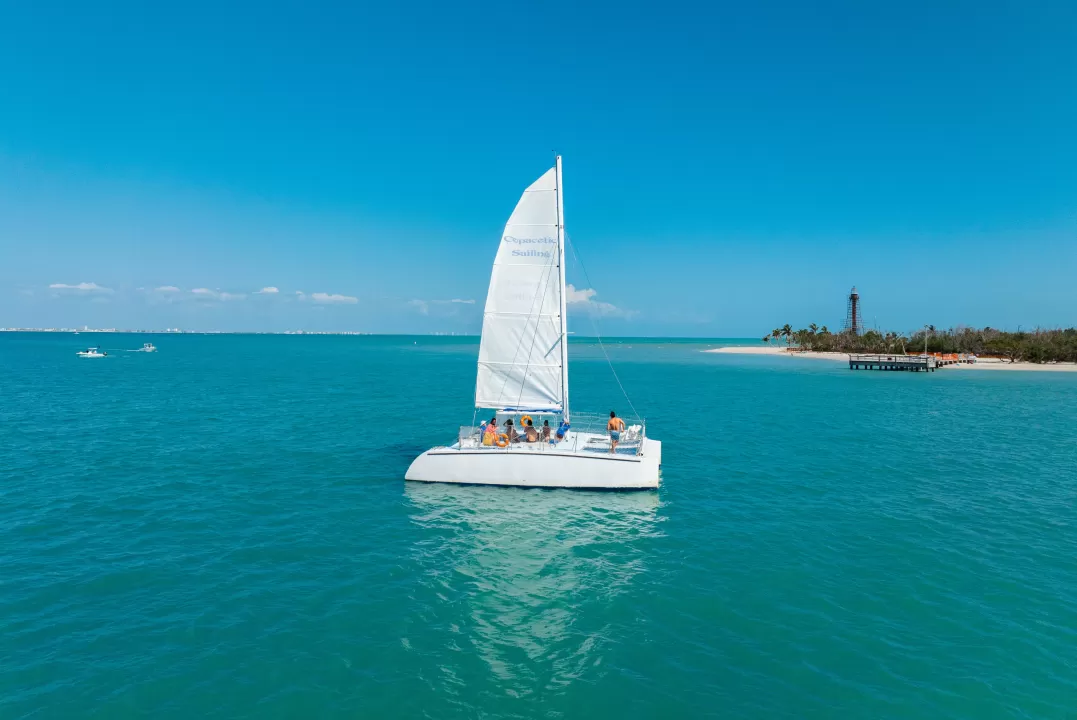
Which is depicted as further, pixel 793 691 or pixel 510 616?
pixel 510 616

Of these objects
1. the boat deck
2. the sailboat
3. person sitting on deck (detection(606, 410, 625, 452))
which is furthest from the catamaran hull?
person sitting on deck (detection(606, 410, 625, 452))

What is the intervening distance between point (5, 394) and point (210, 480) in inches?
1635

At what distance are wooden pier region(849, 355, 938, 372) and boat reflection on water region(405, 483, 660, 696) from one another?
258 ft

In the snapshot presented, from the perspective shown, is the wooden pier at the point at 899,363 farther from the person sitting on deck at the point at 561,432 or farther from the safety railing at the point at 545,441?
the person sitting on deck at the point at 561,432

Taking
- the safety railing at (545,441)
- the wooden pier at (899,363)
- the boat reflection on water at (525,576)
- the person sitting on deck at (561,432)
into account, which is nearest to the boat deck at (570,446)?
the safety railing at (545,441)

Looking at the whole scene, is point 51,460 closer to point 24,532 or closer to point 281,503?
point 24,532

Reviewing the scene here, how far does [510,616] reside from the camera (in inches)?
452

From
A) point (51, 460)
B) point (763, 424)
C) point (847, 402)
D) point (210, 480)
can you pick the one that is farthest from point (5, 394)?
point (847, 402)

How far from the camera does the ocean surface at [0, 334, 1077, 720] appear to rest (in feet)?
30.0

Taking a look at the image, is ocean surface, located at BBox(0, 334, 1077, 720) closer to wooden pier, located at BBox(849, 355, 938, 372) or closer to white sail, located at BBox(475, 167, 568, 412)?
white sail, located at BBox(475, 167, 568, 412)

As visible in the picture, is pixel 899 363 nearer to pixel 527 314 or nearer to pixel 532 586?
pixel 527 314

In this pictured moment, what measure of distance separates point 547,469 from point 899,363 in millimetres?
81835

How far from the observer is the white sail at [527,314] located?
20.5 metres

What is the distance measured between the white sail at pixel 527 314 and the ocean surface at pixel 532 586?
3.98 metres
